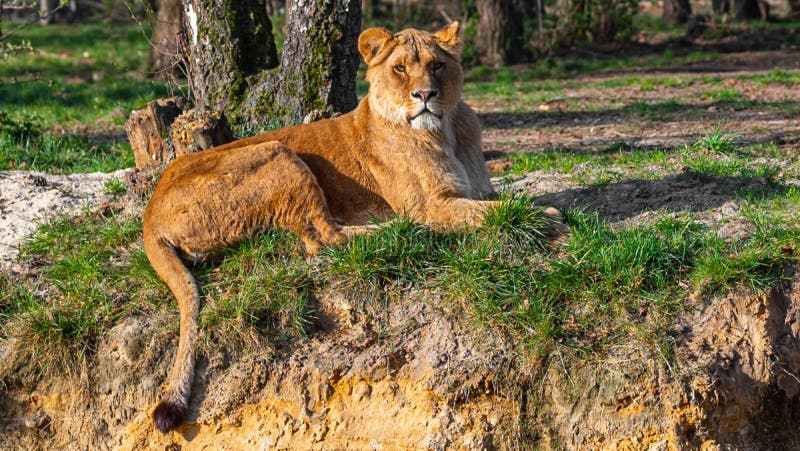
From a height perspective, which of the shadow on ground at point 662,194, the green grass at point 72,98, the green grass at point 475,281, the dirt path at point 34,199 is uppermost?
the green grass at point 72,98

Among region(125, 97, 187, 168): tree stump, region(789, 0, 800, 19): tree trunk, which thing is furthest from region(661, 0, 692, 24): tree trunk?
region(125, 97, 187, 168): tree stump

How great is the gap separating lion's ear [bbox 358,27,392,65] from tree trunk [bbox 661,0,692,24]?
675 inches

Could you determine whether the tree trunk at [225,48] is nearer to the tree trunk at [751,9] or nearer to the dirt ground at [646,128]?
the dirt ground at [646,128]

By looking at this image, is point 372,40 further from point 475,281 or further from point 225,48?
point 225,48

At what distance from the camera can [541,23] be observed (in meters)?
18.3

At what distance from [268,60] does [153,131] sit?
1638 mm

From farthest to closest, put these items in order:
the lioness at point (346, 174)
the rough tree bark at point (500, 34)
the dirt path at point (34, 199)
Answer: the rough tree bark at point (500, 34) → the dirt path at point (34, 199) → the lioness at point (346, 174)

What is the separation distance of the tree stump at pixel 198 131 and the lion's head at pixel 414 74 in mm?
1368

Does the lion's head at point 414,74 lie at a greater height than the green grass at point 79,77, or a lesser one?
greater

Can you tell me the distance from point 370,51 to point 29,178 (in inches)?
133

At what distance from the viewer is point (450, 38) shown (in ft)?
20.7

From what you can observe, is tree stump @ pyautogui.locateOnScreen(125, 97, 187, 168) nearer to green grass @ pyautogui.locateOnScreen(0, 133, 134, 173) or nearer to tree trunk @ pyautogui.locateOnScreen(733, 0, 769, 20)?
green grass @ pyautogui.locateOnScreen(0, 133, 134, 173)

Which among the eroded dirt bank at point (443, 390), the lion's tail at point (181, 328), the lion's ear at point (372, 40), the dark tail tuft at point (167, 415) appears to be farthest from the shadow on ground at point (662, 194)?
the dark tail tuft at point (167, 415)

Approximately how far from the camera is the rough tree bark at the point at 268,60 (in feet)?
26.5
